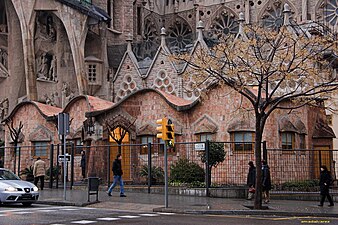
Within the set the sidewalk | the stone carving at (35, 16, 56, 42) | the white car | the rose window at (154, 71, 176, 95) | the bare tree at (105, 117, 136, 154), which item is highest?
the stone carving at (35, 16, 56, 42)

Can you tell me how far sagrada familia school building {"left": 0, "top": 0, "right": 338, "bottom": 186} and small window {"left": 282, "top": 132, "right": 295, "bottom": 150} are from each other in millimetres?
44

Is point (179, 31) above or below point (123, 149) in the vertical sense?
above

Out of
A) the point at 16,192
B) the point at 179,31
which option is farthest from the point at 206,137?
the point at 179,31

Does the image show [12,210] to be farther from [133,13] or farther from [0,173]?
[133,13]

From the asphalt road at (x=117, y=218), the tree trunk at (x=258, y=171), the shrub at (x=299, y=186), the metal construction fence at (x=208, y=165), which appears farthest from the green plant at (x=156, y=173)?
the tree trunk at (x=258, y=171)

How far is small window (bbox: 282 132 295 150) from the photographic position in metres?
23.6

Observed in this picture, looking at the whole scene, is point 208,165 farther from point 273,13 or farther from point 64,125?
point 273,13

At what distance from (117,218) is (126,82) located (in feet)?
108

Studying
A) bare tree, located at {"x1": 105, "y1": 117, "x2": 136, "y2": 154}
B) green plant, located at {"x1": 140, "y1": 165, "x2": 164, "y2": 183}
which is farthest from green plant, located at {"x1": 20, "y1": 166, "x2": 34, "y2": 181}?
green plant, located at {"x1": 140, "y1": 165, "x2": 164, "y2": 183}

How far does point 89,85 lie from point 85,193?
1012 inches

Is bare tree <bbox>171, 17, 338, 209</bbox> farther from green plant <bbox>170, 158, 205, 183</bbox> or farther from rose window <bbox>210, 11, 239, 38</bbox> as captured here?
rose window <bbox>210, 11, 239, 38</bbox>

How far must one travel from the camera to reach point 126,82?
151 feet

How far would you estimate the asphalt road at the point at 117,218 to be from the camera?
493 inches

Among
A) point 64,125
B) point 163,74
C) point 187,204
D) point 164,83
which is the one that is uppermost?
point 163,74
